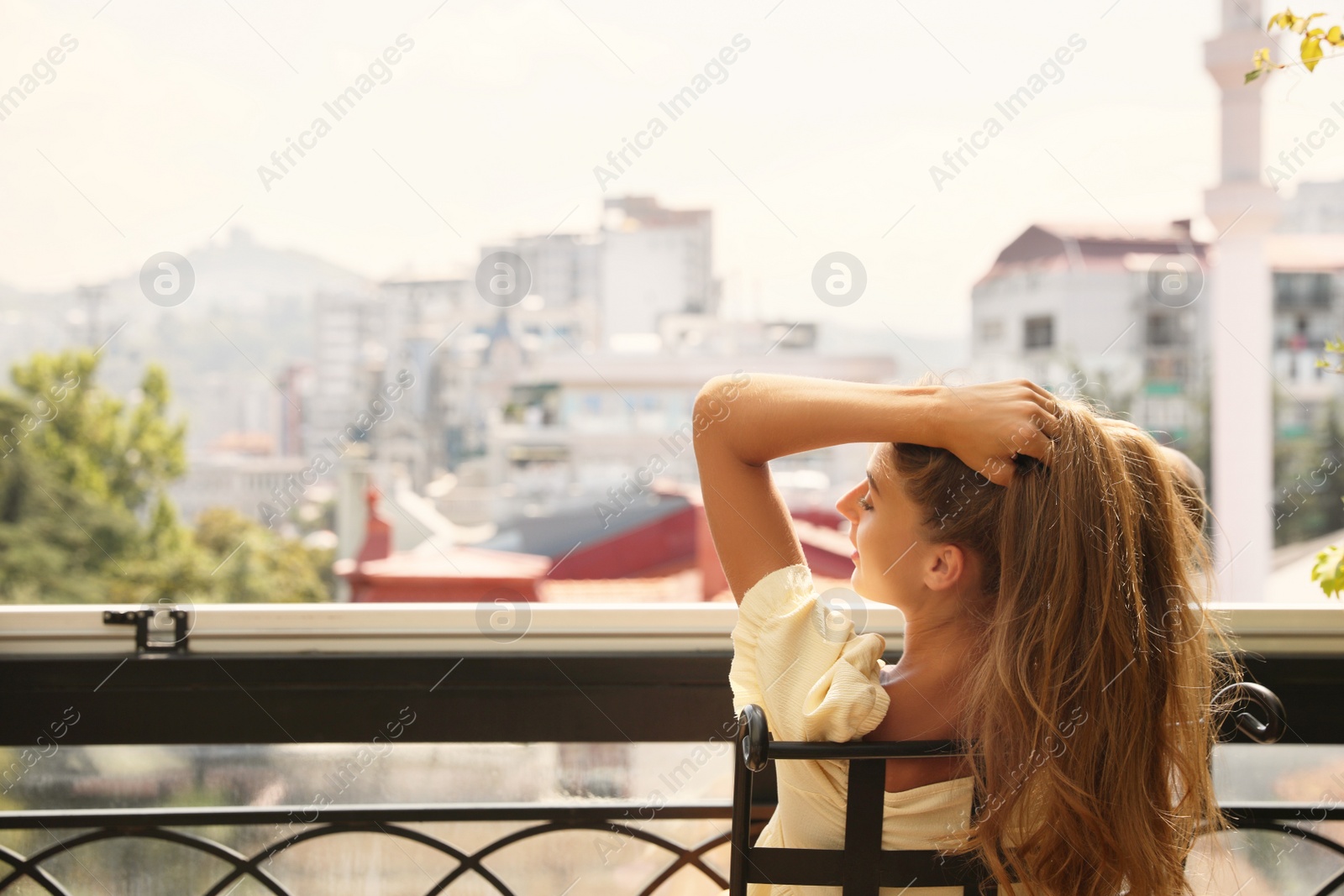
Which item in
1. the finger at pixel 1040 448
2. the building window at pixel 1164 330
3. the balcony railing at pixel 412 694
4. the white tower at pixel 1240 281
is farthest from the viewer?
the building window at pixel 1164 330

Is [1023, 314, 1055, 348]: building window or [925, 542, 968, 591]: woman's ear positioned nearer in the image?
[925, 542, 968, 591]: woman's ear

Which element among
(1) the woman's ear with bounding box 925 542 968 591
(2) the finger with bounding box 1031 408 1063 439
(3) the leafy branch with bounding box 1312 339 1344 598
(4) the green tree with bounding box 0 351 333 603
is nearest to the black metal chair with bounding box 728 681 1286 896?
(1) the woman's ear with bounding box 925 542 968 591

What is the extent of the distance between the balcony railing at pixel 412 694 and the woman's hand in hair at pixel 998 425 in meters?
0.41

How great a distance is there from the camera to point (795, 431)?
2.32 feet

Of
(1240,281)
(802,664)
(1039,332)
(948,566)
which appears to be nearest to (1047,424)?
(948,566)

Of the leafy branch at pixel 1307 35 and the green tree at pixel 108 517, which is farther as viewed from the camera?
the green tree at pixel 108 517

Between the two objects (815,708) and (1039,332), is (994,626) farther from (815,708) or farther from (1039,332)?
(1039,332)

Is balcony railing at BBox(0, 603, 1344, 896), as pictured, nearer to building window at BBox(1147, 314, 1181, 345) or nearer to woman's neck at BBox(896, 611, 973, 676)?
woman's neck at BBox(896, 611, 973, 676)

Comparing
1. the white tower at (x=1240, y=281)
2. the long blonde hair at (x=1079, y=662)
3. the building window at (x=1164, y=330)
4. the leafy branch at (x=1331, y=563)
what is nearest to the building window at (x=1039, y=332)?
the building window at (x=1164, y=330)

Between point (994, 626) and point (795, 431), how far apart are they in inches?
7.8

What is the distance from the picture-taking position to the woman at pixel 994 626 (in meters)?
0.64

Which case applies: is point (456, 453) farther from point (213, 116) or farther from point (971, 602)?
point (971, 602)

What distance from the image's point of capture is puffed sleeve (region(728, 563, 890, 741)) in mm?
657

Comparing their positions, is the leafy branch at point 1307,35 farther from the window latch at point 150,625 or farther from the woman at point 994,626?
the window latch at point 150,625
